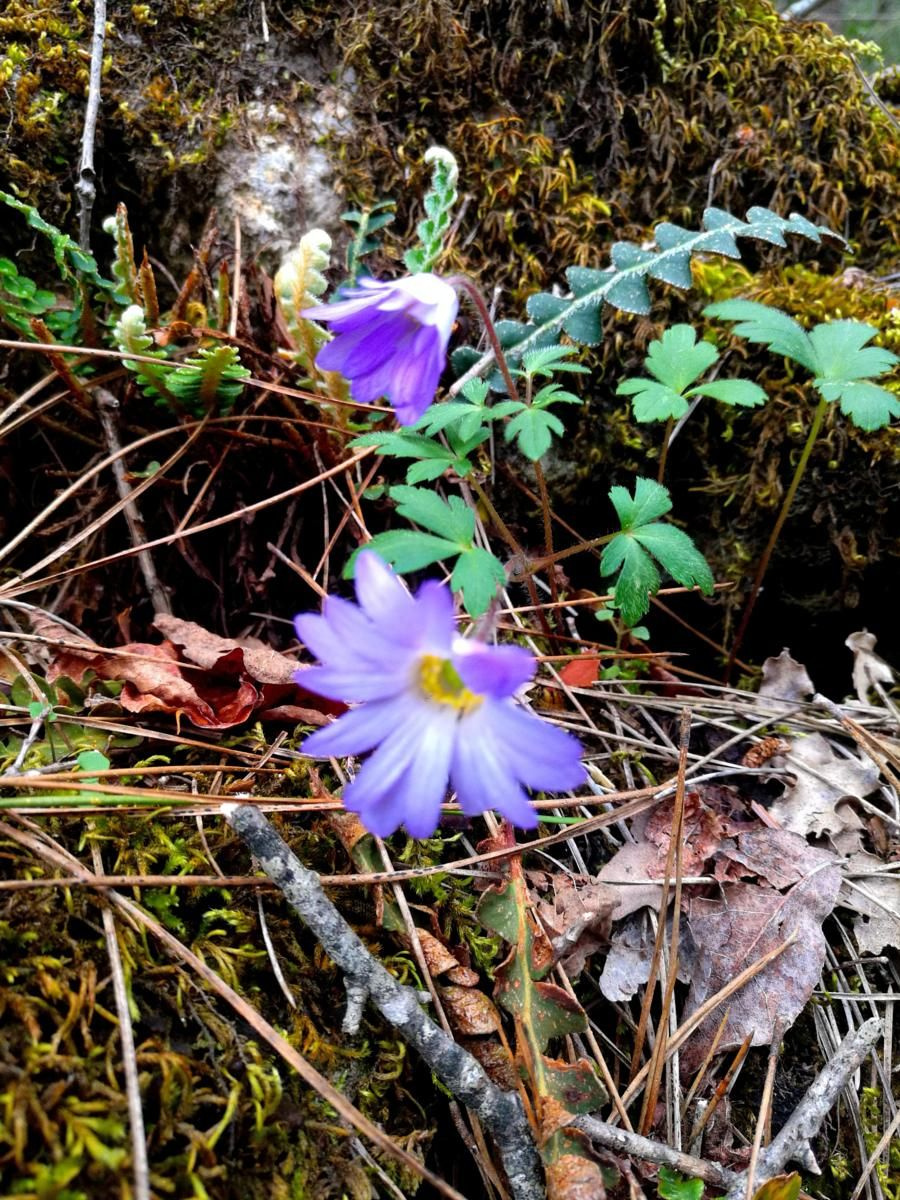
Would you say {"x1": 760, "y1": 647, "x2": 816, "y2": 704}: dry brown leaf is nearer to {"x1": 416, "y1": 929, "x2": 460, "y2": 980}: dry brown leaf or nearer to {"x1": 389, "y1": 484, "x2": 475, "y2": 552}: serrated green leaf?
{"x1": 389, "y1": 484, "x2": 475, "y2": 552}: serrated green leaf

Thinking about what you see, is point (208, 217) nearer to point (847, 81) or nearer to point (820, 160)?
point (820, 160)

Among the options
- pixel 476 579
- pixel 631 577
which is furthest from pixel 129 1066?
pixel 631 577

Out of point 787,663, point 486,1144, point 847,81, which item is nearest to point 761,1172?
point 486,1144

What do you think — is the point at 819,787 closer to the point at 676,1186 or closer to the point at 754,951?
the point at 754,951

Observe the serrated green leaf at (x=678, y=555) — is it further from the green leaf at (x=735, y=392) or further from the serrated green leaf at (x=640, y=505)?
the green leaf at (x=735, y=392)

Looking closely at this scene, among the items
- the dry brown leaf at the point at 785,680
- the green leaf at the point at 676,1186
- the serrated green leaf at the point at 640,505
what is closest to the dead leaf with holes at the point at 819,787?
the dry brown leaf at the point at 785,680
